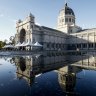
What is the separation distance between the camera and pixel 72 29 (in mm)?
72625

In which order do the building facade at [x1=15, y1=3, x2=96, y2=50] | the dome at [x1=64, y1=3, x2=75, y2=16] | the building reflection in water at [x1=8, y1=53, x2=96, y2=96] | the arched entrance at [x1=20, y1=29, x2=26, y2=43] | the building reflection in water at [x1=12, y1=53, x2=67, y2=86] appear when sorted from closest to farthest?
the building reflection in water at [x1=8, y1=53, x2=96, y2=96] → the building reflection in water at [x1=12, y1=53, x2=67, y2=86] → the building facade at [x1=15, y1=3, x2=96, y2=50] → the arched entrance at [x1=20, y1=29, x2=26, y2=43] → the dome at [x1=64, y1=3, x2=75, y2=16]

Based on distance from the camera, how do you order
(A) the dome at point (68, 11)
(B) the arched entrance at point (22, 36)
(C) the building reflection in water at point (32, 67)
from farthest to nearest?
(A) the dome at point (68, 11)
(B) the arched entrance at point (22, 36)
(C) the building reflection in water at point (32, 67)

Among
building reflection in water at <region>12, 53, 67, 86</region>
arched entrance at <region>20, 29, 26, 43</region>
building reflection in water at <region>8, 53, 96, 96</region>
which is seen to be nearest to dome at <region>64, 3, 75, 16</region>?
arched entrance at <region>20, 29, 26, 43</region>

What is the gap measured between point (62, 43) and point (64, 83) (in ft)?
193

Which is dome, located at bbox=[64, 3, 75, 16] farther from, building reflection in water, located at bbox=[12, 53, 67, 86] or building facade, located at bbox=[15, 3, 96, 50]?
A: building reflection in water, located at bbox=[12, 53, 67, 86]

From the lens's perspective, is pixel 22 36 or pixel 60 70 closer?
pixel 60 70

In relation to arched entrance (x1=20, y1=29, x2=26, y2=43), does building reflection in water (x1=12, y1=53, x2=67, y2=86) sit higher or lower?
lower

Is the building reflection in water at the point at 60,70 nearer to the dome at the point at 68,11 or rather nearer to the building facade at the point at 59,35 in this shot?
the building facade at the point at 59,35

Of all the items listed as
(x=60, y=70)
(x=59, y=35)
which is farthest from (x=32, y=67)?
(x=59, y=35)

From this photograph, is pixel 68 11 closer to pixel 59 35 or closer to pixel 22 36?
pixel 59 35

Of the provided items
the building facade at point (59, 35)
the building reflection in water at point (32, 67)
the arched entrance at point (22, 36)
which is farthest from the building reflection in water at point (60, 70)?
the arched entrance at point (22, 36)

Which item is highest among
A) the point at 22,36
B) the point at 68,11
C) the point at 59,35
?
the point at 68,11

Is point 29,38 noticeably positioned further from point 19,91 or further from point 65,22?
point 19,91

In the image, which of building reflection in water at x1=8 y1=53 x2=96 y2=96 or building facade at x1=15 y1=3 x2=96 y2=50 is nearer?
building reflection in water at x1=8 y1=53 x2=96 y2=96
